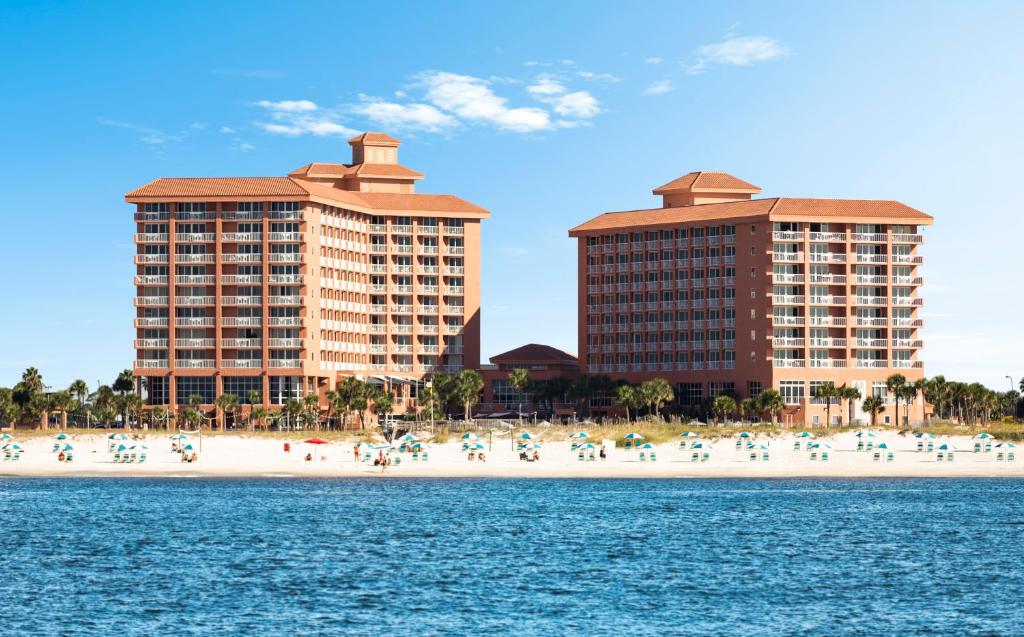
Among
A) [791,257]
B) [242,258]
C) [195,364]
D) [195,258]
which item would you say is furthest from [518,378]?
[195,258]

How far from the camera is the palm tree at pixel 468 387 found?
18075 centimetres

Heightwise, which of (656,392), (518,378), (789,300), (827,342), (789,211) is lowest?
(656,392)

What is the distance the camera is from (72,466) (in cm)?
13275

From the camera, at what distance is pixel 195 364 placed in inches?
7023

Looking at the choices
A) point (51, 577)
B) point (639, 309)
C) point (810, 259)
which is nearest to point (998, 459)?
point (810, 259)

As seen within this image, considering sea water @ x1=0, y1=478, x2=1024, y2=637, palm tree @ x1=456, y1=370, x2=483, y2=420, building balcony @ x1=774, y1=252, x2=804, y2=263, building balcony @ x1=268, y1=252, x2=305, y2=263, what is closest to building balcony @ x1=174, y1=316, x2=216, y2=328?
building balcony @ x1=268, y1=252, x2=305, y2=263

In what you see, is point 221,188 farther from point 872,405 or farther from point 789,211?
point 872,405

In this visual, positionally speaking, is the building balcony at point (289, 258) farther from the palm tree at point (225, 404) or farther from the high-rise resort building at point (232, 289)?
the palm tree at point (225, 404)

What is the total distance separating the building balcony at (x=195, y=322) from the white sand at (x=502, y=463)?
2982 cm

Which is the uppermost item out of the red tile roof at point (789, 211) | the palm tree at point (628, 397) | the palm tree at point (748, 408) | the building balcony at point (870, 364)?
the red tile roof at point (789, 211)

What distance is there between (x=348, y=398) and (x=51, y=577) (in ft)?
358

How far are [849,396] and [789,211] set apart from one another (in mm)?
24217

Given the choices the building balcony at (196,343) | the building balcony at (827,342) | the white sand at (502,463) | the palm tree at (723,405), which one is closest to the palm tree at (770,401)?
the palm tree at (723,405)

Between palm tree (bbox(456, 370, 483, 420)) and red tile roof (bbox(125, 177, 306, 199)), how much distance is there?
98.0 feet
